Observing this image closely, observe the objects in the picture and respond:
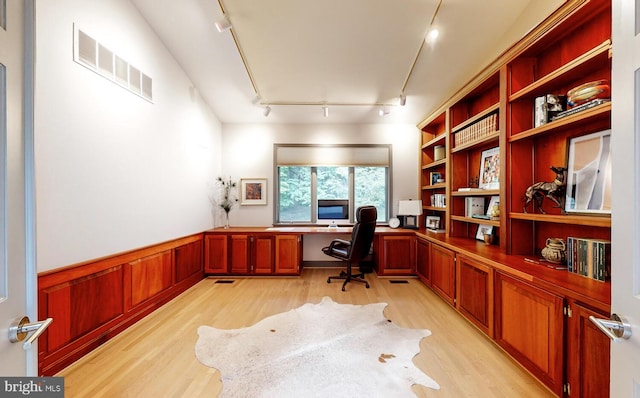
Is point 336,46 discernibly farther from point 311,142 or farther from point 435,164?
point 435,164

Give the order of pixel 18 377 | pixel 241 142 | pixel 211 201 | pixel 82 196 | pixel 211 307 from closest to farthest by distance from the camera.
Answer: pixel 18 377
pixel 82 196
pixel 211 307
pixel 211 201
pixel 241 142

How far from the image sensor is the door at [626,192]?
0.73 meters

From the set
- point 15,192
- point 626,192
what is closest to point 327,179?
point 626,192

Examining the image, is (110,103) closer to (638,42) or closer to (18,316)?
(18,316)

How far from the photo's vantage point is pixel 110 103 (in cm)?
234

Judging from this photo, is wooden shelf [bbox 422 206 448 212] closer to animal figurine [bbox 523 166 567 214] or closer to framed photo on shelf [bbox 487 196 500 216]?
framed photo on shelf [bbox 487 196 500 216]

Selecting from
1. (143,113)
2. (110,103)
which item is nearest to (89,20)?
(110,103)

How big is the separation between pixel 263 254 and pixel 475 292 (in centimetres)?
319

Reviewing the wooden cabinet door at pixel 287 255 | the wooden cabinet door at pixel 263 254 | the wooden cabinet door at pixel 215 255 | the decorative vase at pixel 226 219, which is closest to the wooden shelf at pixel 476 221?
the wooden cabinet door at pixel 287 255

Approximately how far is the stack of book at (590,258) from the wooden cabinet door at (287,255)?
3449 mm

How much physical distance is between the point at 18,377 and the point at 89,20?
2.70m

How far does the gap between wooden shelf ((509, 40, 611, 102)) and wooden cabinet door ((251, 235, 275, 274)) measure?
387cm

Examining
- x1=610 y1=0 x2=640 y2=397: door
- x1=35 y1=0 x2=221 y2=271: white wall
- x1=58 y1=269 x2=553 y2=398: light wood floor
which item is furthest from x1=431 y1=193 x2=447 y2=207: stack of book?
x1=35 y1=0 x2=221 y2=271: white wall

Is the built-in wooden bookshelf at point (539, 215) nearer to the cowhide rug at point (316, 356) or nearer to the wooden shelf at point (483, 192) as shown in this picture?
the wooden shelf at point (483, 192)
